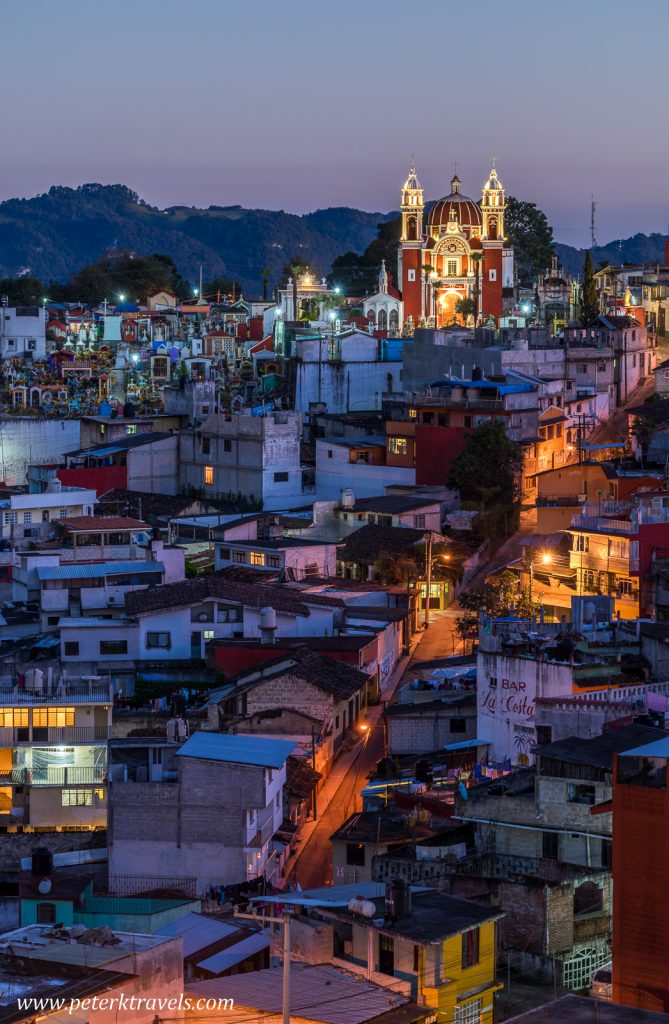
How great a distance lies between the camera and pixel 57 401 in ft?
148

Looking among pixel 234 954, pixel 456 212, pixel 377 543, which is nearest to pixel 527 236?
pixel 456 212

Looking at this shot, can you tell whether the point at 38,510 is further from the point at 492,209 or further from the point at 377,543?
the point at 492,209

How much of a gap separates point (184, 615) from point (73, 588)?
91.6 inches

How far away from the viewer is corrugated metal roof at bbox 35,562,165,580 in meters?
26.4

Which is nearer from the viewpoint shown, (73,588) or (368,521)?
(73,588)

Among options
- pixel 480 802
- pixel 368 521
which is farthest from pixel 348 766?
pixel 368 521

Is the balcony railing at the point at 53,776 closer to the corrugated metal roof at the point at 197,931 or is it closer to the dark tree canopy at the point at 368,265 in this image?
the corrugated metal roof at the point at 197,931

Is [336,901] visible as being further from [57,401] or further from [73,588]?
[57,401]

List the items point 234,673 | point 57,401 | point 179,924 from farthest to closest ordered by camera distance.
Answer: point 57,401 < point 234,673 < point 179,924

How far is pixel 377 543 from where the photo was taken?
100 feet

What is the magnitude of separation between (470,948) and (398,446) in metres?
24.0

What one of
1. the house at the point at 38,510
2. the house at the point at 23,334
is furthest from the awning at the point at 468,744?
the house at the point at 23,334

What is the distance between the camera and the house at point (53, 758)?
1956 centimetres

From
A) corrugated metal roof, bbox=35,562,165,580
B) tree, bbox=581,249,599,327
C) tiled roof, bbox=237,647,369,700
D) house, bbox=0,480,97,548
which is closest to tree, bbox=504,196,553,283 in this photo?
tree, bbox=581,249,599,327
